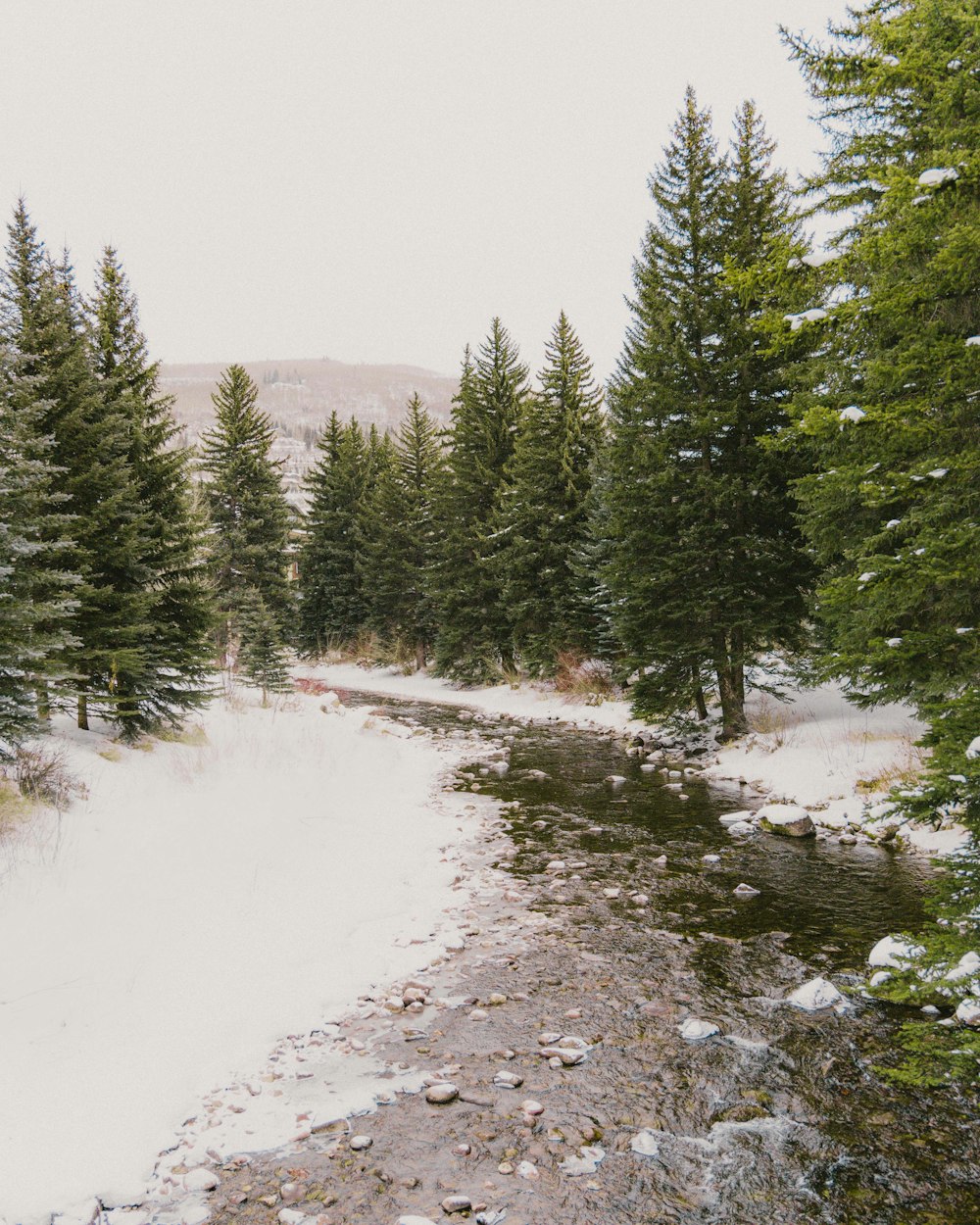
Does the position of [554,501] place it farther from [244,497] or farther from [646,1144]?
[646,1144]

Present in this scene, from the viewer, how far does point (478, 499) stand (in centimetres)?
3148

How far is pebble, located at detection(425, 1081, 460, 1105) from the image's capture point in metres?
4.39

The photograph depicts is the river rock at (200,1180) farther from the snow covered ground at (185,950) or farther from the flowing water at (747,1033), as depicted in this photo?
the flowing water at (747,1033)

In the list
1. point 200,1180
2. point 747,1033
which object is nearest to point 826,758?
point 747,1033

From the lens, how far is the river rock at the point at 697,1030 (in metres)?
5.08

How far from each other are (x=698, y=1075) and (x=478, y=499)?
28.3 m

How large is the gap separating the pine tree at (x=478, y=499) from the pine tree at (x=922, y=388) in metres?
21.9

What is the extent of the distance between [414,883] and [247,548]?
96.9ft

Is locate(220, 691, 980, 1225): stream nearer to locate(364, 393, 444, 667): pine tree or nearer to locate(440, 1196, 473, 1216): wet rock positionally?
locate(440, 1196, 473, 1216): wet rock

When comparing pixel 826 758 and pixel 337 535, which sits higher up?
pixel 337 535

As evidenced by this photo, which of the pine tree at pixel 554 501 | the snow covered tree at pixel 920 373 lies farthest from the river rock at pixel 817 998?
the pine tree at pixel 554 501

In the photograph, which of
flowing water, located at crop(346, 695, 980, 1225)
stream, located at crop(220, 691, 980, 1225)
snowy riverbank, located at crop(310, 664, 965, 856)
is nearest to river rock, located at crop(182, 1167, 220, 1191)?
stream, located at crop(220, 691, 980, 1225)

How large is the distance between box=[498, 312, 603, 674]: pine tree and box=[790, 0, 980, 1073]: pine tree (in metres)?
16.7

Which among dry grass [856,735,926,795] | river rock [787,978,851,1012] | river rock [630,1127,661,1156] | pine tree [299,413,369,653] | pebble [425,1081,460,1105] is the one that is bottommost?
river rock [787,978,851,1012]
